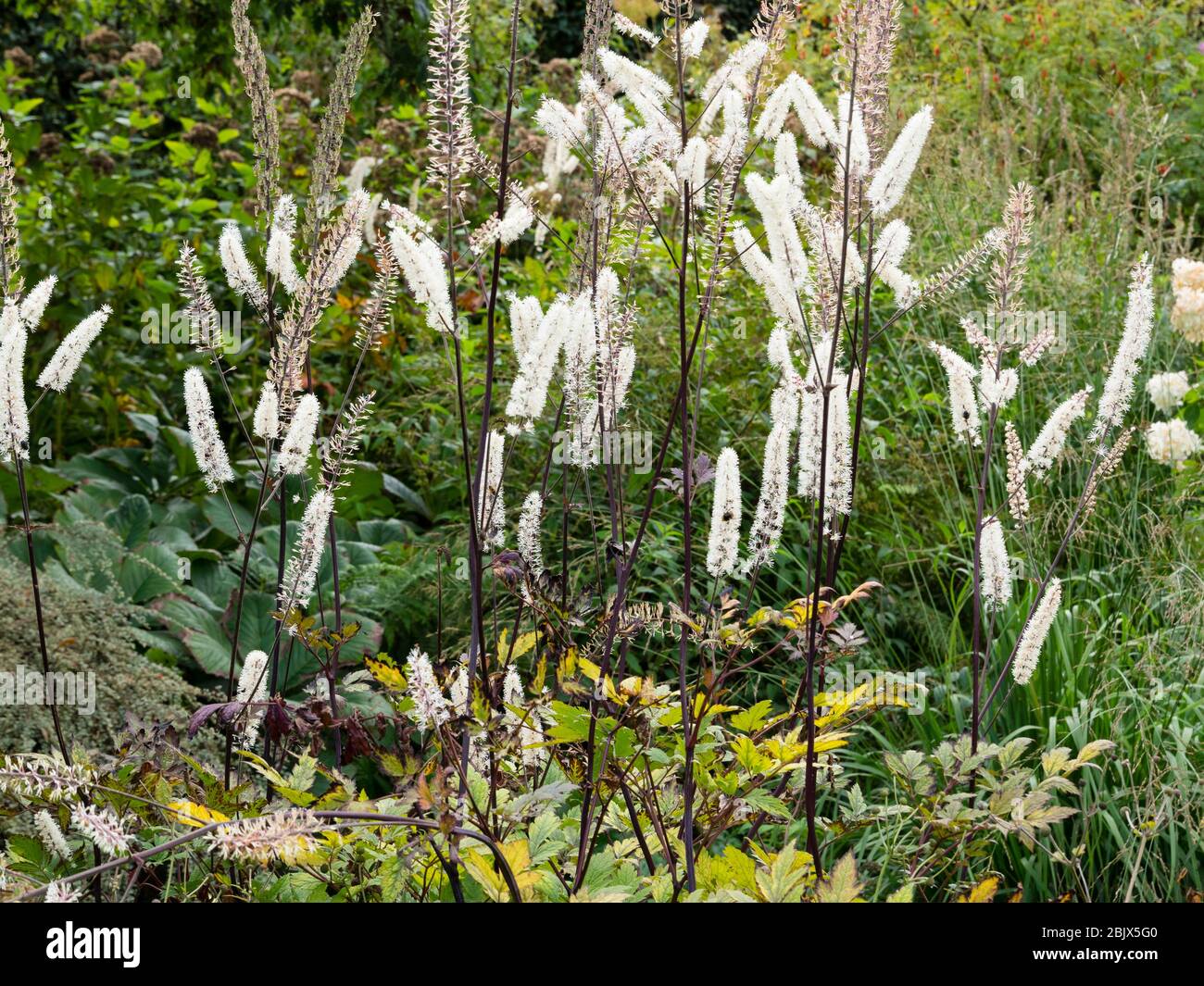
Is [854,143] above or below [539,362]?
above

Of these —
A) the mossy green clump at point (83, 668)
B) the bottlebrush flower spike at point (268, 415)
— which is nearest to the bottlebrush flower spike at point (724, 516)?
the bottlebrush flower spike at point (268, 415)

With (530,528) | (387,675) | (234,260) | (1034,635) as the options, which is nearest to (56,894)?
(387,675)

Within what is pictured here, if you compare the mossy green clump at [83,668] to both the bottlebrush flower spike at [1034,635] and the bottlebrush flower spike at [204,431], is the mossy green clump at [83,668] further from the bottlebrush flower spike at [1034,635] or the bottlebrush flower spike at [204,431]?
the bottlebrush flower spike at [1034,635]

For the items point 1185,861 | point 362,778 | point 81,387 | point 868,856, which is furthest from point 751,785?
point 81,387

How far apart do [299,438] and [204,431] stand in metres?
0.21

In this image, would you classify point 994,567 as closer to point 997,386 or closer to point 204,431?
point 997,386

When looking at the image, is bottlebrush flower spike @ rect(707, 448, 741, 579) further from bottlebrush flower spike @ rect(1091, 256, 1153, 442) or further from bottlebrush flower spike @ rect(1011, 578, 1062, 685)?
bottlebrush flower spike @ rect(1091, 256, 1153, 442)

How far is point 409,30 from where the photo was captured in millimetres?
5832

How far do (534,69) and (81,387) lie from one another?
7.00 m

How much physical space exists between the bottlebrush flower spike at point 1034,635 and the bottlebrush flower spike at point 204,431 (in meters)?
1.39

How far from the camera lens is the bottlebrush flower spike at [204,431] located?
6.76ft

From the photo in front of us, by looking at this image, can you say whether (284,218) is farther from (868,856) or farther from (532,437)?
(532,437)

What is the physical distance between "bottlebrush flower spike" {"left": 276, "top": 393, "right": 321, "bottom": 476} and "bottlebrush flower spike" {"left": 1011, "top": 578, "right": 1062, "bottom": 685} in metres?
1.25

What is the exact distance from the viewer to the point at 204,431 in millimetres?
2076
